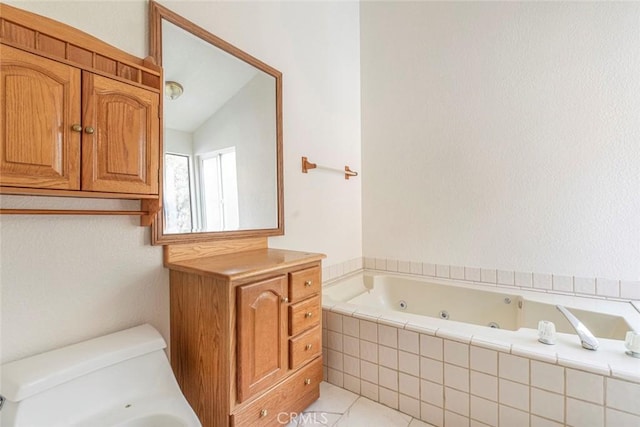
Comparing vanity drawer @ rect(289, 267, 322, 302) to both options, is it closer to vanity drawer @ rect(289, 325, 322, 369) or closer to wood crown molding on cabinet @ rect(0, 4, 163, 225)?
vanity drawer @ rect(289, 325, 322, 369)

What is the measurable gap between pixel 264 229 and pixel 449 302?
155 centimetres

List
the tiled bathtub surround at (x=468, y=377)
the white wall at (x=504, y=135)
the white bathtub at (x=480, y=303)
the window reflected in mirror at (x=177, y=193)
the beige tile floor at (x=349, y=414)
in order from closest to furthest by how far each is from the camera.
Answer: the tiled bathtub surround at (x=468, y=377), the window reflected in mirror at (x=177, y=193), the beige tile floor at (x=349, y=414), the white bathtub at (x=480, y=303), the white wall at (x=504, y=135)

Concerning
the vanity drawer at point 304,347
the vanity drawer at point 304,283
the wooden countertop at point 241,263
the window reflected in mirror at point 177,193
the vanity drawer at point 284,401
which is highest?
the window reflected in mirror at point 177,193

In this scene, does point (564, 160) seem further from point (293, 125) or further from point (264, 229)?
point (264, 229)

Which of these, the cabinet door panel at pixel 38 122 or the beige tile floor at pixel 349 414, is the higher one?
the cabinet door panel at pixel 38 122

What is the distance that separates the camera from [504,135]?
2.11 meters

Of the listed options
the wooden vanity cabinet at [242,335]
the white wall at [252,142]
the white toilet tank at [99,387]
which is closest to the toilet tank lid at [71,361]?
the white toilet tank at [99,387]

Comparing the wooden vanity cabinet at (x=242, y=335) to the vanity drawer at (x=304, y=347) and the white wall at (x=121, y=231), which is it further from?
the white wall at (x=121, y=231)

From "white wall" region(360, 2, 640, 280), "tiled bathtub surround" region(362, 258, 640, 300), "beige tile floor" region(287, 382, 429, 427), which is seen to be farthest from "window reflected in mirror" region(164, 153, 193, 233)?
"white wall" region(360, 2, 640, 280)

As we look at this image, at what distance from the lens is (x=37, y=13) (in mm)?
964

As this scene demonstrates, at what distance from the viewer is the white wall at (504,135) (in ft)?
5.91

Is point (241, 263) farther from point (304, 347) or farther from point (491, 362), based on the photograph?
point (491, 362)

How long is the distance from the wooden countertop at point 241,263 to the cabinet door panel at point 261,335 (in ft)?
0.23

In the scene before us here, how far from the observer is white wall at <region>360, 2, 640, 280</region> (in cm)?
180
